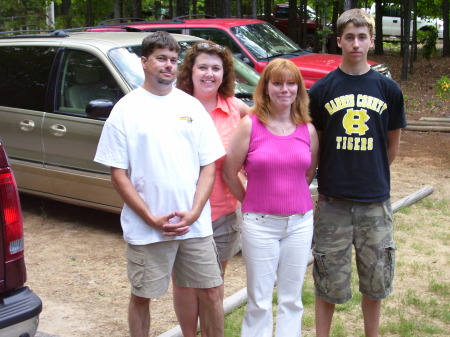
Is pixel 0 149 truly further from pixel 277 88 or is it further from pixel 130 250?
pixel 277 88

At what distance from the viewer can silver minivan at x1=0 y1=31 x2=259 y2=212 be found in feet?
20.4

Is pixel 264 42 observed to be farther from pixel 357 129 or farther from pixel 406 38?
pixel 406 38

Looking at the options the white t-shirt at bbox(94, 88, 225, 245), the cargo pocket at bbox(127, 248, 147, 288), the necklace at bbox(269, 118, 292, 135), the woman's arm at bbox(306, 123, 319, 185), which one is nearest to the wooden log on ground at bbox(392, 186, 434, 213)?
the woman's arm at bbox(306, 123, 319, 185)

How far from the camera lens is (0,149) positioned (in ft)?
10.6

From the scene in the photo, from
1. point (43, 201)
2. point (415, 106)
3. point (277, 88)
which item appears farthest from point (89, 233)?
point (415, 106)

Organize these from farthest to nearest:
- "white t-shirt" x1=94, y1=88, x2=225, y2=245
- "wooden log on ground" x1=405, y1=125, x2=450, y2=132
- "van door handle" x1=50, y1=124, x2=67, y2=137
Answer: "wooden log on ground" x1=405, y1=125, x2=450, y2=132 → "van door handle" x1=50, y1=124, x2=67, y2=137 → "white t-shirt" x1=94, y1=88, x2=225, y2=245

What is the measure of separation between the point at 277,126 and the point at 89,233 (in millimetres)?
3470

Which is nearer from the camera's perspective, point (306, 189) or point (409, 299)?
point (306, 189)

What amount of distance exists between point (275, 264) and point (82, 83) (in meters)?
3.50

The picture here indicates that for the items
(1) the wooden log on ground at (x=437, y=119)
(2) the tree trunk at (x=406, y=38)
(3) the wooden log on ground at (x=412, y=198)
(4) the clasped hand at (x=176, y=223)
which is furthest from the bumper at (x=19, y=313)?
(2) the tree trunk at (x=406, y=38)

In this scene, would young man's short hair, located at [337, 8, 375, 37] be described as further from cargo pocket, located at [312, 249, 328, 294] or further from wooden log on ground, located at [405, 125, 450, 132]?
wooden log on ground, located at [405, 125, 450, 132]

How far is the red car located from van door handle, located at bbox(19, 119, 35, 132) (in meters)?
3.79

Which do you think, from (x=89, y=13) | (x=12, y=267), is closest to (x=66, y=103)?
(x=12, y=267)

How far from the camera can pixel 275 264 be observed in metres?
3.67
